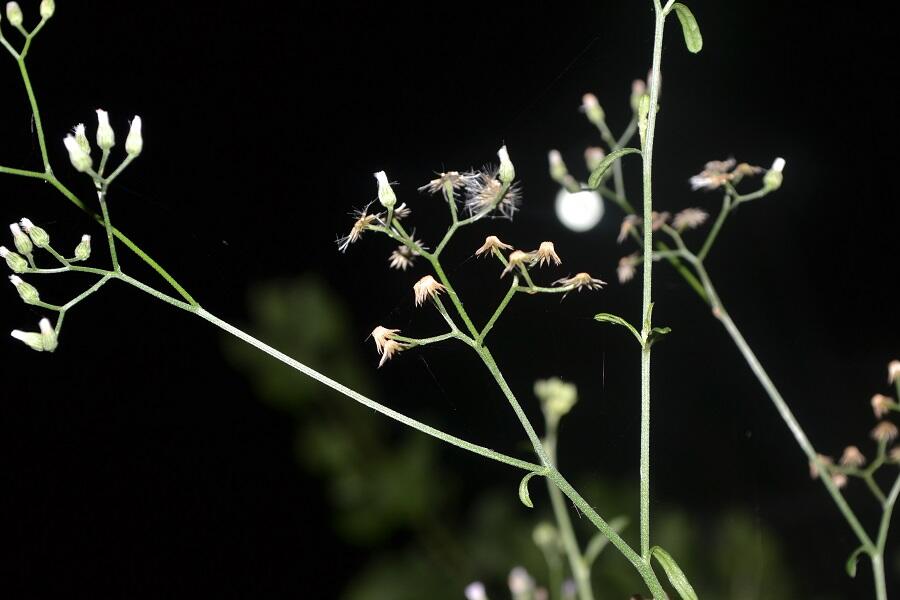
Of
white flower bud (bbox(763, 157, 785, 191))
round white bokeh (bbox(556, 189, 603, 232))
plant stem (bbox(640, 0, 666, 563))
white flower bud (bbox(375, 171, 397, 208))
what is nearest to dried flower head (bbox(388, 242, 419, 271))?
white flower bud (bbox(375, 171, 397, 208))

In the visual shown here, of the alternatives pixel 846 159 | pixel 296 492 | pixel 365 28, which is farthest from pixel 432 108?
pixel 846 159

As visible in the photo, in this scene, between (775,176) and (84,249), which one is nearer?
(84,249)

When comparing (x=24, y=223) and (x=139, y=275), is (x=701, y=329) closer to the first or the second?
(x=139, y=275)

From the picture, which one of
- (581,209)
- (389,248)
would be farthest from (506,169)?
(389,248)

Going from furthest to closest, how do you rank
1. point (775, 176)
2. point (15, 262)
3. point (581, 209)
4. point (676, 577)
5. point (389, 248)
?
point (389, 248) → point (581, 209) → point (775, 176) → point (15, 262) → point (676, 577)

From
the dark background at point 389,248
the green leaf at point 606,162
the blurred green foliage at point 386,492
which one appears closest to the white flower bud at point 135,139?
the green leaf at point 606,162

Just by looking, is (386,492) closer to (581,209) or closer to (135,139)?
(581,209)
